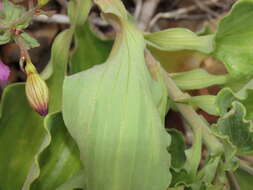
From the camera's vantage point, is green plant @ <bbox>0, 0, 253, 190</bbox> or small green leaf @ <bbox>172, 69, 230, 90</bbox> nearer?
green plant @ <bbox>0, 0, 253, 190</bbox>

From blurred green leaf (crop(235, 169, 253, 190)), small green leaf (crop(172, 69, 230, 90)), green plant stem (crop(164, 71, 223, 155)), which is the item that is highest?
small green leaf (crop(172, 69, 230, 90))

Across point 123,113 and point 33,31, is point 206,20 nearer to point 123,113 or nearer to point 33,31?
point 33,31

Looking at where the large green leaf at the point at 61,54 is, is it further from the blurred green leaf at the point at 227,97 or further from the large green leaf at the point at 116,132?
the blurred green leaf at the point at 227,97

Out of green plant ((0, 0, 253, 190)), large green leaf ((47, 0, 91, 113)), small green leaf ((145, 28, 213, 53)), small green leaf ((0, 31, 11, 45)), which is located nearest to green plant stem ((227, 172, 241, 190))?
green plant ((0, 0, 253, 190))

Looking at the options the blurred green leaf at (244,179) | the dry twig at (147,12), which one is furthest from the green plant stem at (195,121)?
the dry twig at (147,12)

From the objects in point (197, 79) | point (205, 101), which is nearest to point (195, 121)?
point (205, 101)

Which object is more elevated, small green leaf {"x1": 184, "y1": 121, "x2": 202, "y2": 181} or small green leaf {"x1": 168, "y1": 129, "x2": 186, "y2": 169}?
small green leaf {"x1": 184, "y1": 121, "x2": 202, "y2": 181}

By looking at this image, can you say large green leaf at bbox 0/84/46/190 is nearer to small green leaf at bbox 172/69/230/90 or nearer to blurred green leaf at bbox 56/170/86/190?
blurred green leaf at bbox 56/170/86/190
